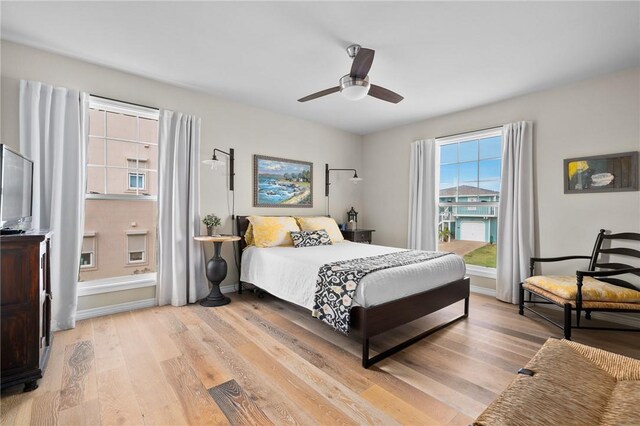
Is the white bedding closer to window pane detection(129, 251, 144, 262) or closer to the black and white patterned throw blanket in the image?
the black and white patterned throw blanket

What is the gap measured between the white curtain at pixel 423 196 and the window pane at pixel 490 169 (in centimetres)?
66

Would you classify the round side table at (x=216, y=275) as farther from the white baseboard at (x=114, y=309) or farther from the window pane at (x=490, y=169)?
the window pane at (x=490, y=169)

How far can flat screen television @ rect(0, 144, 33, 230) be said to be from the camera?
1.76 metres

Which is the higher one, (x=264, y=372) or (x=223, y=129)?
(x=223, y=129)

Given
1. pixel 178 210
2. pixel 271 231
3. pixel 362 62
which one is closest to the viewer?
pixel 362 62

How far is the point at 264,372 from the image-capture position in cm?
204

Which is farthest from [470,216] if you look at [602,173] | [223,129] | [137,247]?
[137,247]

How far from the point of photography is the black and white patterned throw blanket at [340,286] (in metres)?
2.21

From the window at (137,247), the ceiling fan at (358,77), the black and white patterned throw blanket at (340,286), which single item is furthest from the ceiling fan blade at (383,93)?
the window at (137,247)

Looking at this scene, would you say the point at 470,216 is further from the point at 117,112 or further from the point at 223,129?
the point at 117,112

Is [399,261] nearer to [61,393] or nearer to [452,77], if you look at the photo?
[452,77]

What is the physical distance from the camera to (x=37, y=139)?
103 inches

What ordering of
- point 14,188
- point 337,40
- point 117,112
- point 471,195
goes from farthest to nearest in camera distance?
point 471,195
point 117,112
point 337,40
point 14,188

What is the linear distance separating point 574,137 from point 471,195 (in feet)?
4.46
